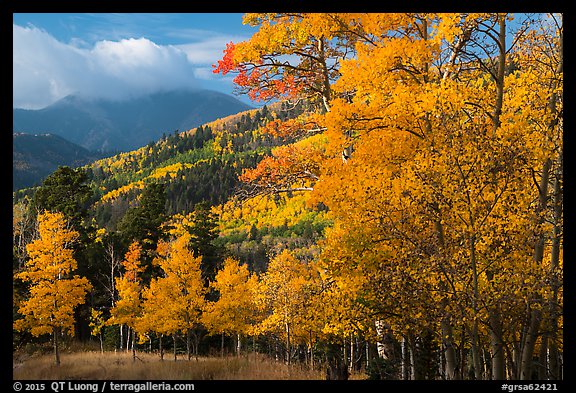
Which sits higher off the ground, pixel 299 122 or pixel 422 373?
pixel 299 122

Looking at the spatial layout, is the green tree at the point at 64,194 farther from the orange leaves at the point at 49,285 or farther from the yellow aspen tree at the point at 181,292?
the orange leaves at the point at 49,285

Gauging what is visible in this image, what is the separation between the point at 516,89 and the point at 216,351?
3403 cm

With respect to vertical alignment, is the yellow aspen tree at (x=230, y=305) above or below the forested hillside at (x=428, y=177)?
below

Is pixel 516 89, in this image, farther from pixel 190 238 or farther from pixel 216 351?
pixel 190 238

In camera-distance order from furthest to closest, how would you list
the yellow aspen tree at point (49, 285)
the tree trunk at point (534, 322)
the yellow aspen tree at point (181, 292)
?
the yellow aspen tree at point (181, 292) → the yellow aspen tree at point (49, 285) → the tree trunk at point (534, 322)

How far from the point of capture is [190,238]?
143 ft

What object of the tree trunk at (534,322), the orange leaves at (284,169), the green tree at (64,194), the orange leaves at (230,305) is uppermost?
the green tree at (64,194)

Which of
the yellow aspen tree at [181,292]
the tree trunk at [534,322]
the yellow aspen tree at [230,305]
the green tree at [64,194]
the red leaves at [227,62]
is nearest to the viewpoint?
the tree trunk at [534,322]

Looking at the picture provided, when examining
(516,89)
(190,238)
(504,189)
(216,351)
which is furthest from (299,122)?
(190,238)

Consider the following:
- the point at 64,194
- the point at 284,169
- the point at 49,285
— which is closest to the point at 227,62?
the point at 284,169

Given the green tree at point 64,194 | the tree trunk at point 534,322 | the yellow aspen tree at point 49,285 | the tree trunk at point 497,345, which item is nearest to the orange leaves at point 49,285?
the yellow aspen tree at point 49,285

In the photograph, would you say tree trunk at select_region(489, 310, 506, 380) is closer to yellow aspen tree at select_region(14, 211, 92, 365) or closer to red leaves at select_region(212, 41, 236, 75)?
red leaves at select_region(212, 41, 236, 75)

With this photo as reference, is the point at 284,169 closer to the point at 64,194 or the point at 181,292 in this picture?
the point at 181,292

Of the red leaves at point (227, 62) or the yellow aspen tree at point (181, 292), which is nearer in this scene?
the red leaves at point (227, 62)
